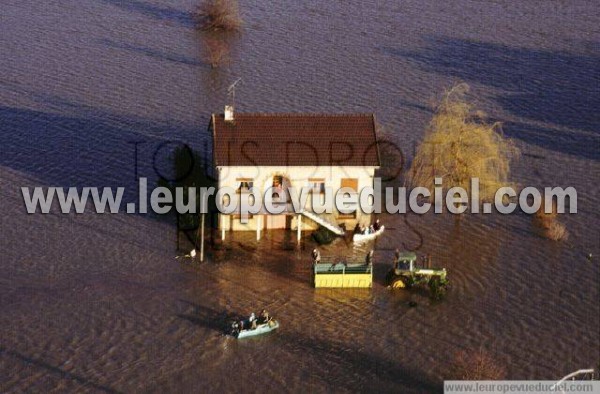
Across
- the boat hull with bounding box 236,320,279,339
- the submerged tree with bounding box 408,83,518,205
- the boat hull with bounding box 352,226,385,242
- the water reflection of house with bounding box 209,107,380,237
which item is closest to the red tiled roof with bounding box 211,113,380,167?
the water reflection of house with bounding box 209,107,380,237

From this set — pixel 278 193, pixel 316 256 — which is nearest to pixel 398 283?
pixel 316 256

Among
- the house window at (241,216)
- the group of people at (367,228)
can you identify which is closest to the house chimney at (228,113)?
the house window at (241,216)

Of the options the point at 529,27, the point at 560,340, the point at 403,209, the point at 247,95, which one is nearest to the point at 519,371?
the point at 560,340

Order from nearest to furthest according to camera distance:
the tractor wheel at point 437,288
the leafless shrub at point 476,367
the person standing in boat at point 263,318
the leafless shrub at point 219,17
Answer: the leafless shrub at point 476,367
the person standing in boat at point 263,318
the tractor wheel at point 437,288
the leafless shrub at point 219,17

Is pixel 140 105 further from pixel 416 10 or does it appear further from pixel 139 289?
pixel 416 10

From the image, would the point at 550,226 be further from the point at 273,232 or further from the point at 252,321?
the point at 252,321

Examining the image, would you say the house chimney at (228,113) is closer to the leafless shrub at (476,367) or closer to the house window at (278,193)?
the house window at (278,193)
